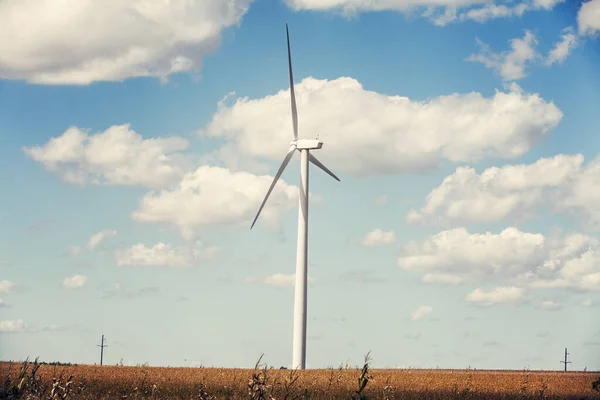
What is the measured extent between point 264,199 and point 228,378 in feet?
97.2

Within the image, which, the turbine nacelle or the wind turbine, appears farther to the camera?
the turbine nacelle

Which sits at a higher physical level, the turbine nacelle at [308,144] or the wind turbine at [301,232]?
the turbine nacelle at [308,144]

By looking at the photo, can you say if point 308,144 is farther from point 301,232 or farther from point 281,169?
point 301,232

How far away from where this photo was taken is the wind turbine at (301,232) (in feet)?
194

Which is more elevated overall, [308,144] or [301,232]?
[308,144]

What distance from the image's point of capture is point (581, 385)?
38844 mm

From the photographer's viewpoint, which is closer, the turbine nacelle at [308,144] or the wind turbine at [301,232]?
the wind turbine at [301,232]

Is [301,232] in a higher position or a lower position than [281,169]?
lower

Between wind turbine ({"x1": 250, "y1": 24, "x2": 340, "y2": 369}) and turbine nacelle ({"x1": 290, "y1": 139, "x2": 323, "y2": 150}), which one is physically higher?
turbine nacelle ({"x1": 290, "y1": 139, "x2": 323, "y2": 150})

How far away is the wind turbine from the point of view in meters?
59.2

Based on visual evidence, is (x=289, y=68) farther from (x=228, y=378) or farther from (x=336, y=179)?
(x=228, y=378)

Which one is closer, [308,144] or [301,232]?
[301,232]

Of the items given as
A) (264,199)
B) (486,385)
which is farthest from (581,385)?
(264,199)

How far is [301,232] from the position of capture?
6075cm
